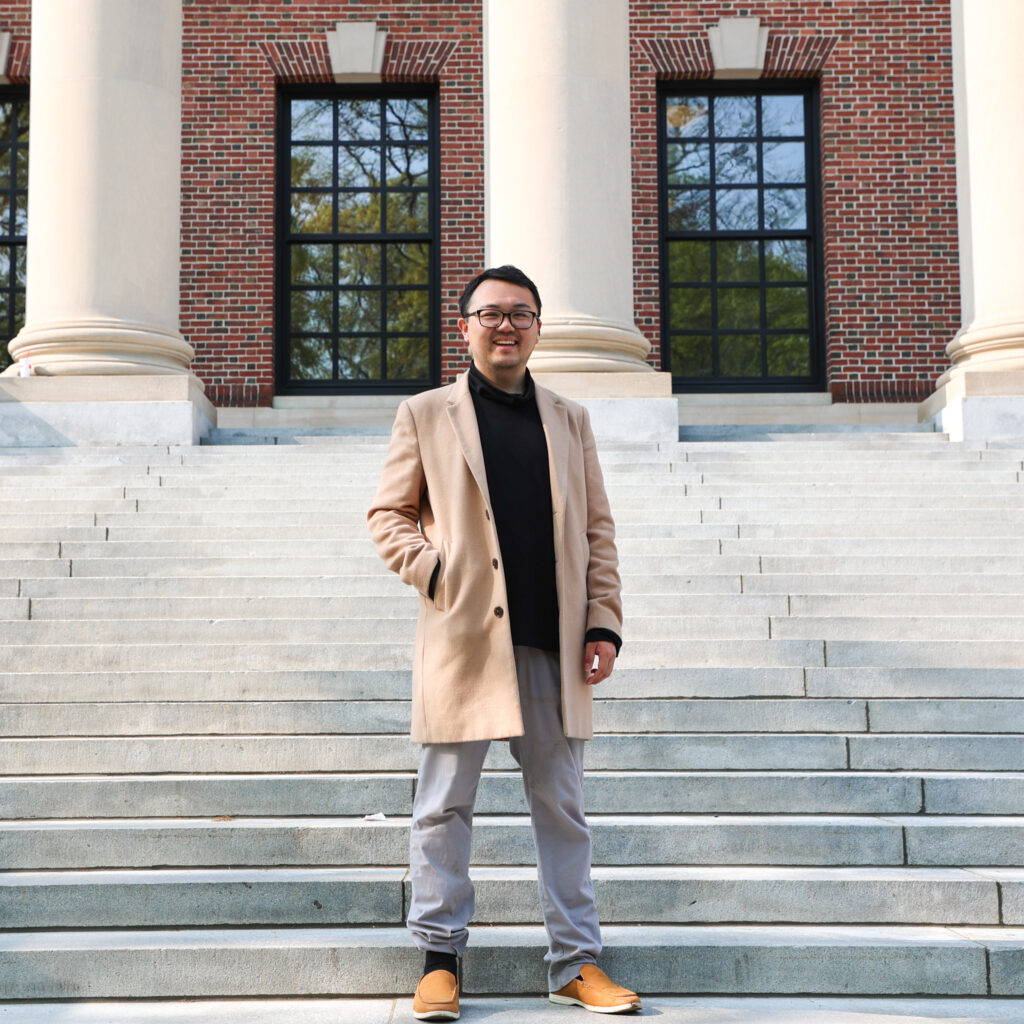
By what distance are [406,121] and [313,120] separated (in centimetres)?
115

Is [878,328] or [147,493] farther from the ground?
[878,328]

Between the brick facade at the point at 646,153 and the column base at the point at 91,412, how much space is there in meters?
5.08

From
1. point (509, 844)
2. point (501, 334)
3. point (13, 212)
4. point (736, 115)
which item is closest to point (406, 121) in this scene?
point (736, 115)

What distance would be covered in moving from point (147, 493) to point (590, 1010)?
5.71 metres

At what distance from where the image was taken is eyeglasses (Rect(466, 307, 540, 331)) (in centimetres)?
390

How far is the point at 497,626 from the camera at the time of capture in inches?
149

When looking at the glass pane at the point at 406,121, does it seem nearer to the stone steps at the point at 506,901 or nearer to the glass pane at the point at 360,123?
the glass pane at the point at 360,123

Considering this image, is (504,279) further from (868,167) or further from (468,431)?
(868,167)

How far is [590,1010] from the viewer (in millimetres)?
3818

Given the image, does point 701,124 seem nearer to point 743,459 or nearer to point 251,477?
point 743,459

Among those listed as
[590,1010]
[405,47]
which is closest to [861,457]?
[590,1010]

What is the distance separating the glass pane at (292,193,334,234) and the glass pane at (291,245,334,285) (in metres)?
0.22

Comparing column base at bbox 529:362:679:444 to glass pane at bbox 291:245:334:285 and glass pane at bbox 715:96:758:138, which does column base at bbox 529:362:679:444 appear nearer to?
glass pane at bbox 291:245:334:285

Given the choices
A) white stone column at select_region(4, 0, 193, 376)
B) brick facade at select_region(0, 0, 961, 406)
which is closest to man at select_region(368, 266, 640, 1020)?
white stone column at select_region(4, 0, 193, 376)
